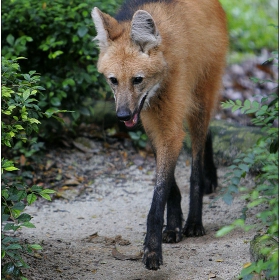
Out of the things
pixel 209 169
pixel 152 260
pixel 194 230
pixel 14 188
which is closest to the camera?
pixel 14 188

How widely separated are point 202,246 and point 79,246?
96 cm

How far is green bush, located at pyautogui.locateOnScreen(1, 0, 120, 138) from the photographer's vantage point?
574 cm

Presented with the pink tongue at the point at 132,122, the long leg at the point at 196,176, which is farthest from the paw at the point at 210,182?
the pink tongue at the point at 132,122

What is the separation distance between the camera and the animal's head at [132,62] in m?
3.92

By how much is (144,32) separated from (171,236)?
1656mm

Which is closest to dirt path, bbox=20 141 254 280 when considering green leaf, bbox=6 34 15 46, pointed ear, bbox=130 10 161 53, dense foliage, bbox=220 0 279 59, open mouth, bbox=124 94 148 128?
open mouth, bbox=124 94 148 128

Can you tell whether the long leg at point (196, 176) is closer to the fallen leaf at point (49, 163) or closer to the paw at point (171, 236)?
the paw at point (171, 236)

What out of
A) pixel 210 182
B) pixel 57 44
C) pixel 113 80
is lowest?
pixel 210 182

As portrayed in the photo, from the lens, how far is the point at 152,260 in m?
3.81

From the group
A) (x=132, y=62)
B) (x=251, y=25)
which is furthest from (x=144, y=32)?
(x=251, y=25)

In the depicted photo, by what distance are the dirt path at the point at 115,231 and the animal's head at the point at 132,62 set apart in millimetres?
1047

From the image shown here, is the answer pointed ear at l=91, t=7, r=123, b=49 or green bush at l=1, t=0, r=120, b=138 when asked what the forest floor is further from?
pointed ear at l=91, t=7, r=123, b=49

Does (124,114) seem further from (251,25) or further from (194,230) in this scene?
(251,25)

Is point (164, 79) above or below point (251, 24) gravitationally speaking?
below
